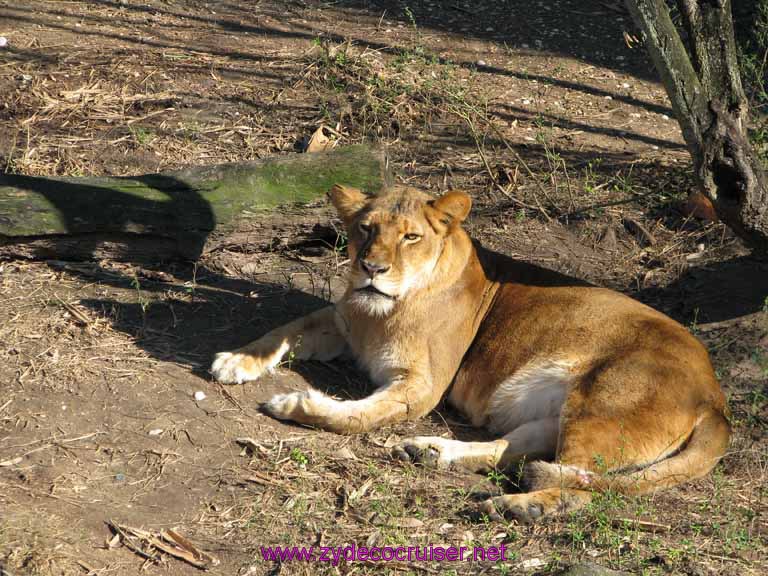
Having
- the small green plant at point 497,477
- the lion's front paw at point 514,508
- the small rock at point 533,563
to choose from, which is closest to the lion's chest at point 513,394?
the small green plant at point 497,477

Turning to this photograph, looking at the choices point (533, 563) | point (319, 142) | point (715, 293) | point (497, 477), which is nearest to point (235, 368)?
point (497, 477)

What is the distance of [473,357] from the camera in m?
5.71

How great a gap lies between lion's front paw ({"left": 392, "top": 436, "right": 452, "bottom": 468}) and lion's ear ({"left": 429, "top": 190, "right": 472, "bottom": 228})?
120 centimetres

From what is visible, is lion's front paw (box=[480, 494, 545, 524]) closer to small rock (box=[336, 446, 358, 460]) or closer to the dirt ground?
the dirt ground

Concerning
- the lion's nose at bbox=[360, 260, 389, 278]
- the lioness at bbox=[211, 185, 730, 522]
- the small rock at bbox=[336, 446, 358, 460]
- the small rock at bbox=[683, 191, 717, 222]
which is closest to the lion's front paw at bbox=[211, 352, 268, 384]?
the lioness at bbox=[211, 185, 730, 522]

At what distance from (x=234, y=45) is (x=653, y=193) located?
4.23 meters

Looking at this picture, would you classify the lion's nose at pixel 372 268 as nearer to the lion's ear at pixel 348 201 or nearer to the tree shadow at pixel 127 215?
the lion's ear at pixel 348 201

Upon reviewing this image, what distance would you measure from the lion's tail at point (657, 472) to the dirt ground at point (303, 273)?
0.28ft

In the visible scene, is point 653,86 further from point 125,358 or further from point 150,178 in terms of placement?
point 125,358

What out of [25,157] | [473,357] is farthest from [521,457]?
[25,157]

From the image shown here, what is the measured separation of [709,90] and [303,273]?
2.86m

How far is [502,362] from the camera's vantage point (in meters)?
5.57

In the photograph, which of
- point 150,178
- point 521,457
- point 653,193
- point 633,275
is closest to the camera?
point 521,457

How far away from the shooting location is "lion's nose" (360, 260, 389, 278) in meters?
5.17
